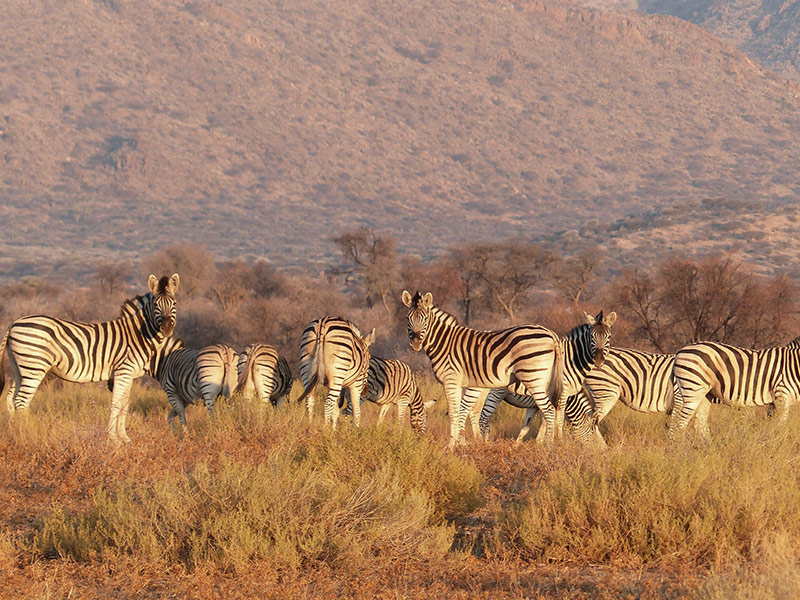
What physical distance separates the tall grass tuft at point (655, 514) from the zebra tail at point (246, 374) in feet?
19.4

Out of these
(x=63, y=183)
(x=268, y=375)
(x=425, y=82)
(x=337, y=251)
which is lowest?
(x=268, y=375)

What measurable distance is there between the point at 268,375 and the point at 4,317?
104ft

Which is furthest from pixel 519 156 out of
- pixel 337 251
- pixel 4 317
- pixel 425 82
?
pixel 4 317

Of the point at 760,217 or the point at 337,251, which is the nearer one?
the point at 760,217

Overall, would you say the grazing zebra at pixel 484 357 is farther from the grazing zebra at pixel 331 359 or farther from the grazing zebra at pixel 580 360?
the grazing zebra at pixel 331 359

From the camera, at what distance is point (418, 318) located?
11.8 meters

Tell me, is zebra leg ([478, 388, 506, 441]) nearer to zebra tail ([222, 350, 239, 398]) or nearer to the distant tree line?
zebra tail ([222, 350, 239, 398])

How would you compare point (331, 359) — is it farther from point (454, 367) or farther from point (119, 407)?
point (119, 407)

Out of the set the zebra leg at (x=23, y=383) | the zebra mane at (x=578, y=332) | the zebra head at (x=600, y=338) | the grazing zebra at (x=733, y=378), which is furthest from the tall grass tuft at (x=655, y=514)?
the zebra leg at (x=23, y=383)

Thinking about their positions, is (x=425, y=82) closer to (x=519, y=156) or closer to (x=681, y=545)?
(x=519, y=156)

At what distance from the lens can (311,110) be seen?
17925cm

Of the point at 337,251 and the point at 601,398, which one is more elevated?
the point at 337,251

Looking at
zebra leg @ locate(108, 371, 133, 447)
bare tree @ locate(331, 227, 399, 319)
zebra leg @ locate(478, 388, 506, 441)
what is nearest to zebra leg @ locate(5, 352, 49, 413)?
zebra leg @ locate(108, 371, 133, 447)

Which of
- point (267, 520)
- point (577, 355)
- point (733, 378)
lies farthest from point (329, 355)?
point (267, 520)
